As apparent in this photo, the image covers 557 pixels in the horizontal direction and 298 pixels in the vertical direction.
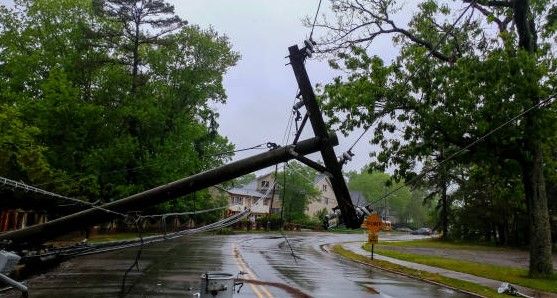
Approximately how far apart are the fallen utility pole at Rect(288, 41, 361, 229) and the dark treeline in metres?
30.5

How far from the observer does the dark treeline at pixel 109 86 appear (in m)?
39.3

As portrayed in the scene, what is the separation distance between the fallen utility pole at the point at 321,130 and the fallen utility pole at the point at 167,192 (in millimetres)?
149

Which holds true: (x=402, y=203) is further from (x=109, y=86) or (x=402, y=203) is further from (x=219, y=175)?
(x=219, y=175)

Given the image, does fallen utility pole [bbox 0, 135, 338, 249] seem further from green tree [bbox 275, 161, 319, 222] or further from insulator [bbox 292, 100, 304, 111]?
green tree [bbox 275, 161, 319, 222]

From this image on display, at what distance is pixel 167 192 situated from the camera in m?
8.32

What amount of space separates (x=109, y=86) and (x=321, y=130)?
127ft

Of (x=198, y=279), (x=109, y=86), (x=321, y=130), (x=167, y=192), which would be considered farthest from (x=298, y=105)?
(x=109, y=86)

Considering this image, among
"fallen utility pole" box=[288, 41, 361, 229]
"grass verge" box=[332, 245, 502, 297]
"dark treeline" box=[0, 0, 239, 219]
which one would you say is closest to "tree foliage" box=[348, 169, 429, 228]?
Answer: "dark treeline" box=[0, 0, 239, 219]

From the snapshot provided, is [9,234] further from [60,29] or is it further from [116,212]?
[60,29]

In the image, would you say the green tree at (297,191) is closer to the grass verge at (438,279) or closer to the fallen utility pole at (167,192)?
the grass verge at (438,279)

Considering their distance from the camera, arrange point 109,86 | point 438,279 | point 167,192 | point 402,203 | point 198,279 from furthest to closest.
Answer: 1. point 402,203
2. point 109,86
3. point 438,279
4. point 198,279
5. point 167,192

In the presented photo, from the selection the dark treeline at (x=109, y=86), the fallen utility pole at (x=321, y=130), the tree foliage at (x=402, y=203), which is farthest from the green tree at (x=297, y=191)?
the fallen utility pole at (x=321, y=130)

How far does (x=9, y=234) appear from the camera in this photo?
8.14 meters

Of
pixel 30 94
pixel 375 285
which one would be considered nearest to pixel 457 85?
pixel 375 285
